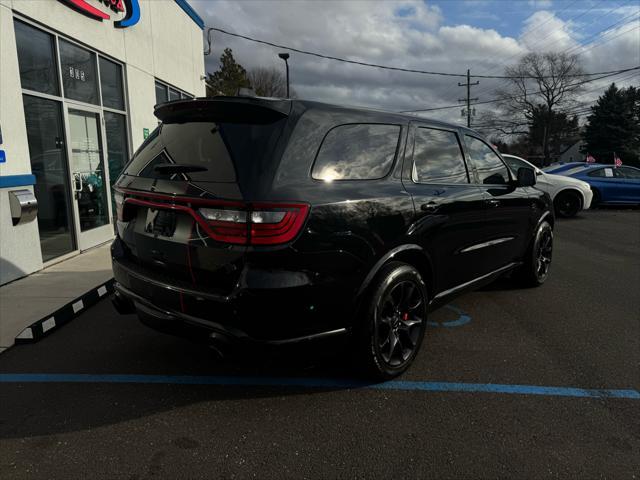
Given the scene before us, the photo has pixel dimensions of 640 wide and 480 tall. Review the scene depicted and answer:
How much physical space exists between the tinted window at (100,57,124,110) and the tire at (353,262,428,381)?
23.4 ft

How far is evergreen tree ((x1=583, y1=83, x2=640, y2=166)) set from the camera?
49469 mm

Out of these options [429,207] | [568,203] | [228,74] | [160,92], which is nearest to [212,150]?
[429,207]

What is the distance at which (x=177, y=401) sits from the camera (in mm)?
2930

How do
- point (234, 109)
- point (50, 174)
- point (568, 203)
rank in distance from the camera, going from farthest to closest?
point (568, 203) < point (50, 174) < point (234, 109)

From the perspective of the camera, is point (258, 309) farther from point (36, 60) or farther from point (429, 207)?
point (36, 60)

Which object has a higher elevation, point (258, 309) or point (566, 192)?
point (258, 309)

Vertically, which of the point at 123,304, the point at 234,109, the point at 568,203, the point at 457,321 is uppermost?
the point at 234,109

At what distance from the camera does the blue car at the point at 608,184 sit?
14.5m

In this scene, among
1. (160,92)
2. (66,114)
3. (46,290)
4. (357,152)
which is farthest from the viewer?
(160,92)

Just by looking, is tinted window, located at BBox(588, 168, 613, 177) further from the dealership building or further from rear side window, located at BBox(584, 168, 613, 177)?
the dealership building

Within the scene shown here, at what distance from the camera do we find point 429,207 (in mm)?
3324

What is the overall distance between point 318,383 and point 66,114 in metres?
5.86

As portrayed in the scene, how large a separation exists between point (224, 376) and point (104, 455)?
3.22 ft

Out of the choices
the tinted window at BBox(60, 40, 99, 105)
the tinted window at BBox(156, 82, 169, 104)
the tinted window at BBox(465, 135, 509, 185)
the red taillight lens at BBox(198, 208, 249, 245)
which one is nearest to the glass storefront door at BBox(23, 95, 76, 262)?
the tinted window at BBox(60, 40, 99, 105)
